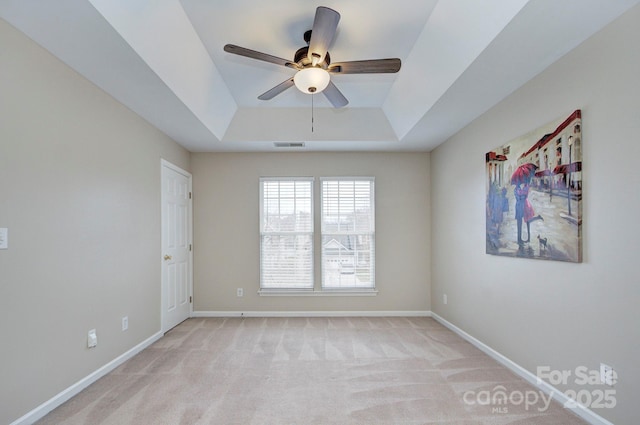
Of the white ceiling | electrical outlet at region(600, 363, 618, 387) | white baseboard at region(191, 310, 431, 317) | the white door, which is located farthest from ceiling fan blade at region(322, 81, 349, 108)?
white baseboard at region(191, 310, 431, 317)

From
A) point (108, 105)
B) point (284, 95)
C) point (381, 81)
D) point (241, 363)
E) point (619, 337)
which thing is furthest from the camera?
point (284, 95)

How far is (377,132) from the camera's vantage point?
14.4ft

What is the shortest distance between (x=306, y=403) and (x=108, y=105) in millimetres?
2983

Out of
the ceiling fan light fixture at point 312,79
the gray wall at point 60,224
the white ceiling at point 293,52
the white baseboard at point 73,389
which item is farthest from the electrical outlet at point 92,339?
the ceiling fan light fixture at point 312,79

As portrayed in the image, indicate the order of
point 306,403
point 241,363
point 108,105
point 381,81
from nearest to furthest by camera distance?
1. point 306,403
2. point 108,105
3. point 241,363
4. point 381,81

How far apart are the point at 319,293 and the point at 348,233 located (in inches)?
38.3

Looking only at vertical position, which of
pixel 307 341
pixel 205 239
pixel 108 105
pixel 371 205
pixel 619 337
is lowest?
pixel 307 341

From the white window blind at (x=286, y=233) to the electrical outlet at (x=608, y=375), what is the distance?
3.41m

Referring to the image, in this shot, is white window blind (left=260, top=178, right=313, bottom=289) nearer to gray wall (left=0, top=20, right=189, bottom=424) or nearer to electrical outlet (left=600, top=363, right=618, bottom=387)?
gray wall (left=0, top=20, right=189, bottom=424)

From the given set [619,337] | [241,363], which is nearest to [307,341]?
[241,363]

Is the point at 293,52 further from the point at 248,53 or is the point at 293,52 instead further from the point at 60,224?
the point at 60,224

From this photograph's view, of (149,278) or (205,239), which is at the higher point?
(205,239)

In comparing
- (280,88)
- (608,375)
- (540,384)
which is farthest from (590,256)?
(280,88)

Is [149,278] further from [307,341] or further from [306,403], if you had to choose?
[306,403]
